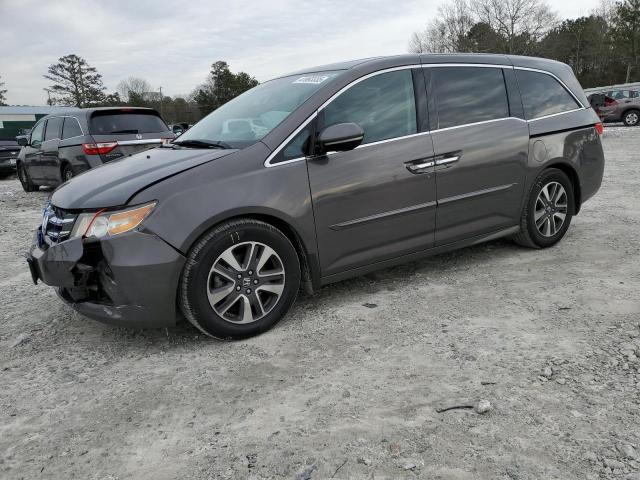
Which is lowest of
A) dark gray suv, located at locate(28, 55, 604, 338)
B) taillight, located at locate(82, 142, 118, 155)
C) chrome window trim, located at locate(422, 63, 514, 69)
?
dark gray suv, located at locate(28, 55, 604, 338)

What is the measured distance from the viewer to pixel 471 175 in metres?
3.95

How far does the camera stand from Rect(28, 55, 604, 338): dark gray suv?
9.52 feet

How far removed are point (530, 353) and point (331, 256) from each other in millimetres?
1329

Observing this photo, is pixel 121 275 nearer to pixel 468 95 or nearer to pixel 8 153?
pixel 468 95

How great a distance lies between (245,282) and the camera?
3.10 m

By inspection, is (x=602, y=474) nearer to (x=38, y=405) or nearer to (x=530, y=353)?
(x=530, y=353)

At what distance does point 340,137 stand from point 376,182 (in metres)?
0.44

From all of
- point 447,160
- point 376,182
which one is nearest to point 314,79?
point 376,182

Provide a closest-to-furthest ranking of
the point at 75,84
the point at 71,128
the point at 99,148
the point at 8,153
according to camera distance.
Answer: the point at 99,148, the point at 71,128, the point at 8,153, the point at 75,84

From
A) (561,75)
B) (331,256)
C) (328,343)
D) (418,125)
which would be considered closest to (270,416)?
(328,343)

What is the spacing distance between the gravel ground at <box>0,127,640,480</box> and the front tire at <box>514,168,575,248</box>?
541 mm

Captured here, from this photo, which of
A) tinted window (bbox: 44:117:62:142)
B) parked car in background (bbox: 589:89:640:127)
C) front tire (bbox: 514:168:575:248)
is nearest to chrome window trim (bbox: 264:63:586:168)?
front tire (bbox: 514:168:575:248)

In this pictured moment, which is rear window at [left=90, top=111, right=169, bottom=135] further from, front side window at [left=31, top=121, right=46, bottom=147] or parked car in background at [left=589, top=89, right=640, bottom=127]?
parked car in background at [left=589, top=89, right=640, bottom=127]

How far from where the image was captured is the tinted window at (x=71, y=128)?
329 inches
